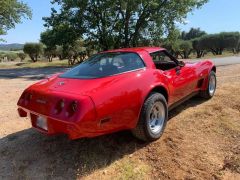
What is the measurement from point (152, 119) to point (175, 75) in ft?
3.52

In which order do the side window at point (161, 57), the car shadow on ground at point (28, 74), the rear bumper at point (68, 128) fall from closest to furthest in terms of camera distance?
the rear bumper at point (68, 128)
the side window at point (161, 57)
the car shadow on ground at point (28, 74)

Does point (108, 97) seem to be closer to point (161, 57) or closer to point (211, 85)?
point (161, 57)

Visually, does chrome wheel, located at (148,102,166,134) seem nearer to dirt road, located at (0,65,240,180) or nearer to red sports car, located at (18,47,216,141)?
red sports car, located at (18,47,216,141)

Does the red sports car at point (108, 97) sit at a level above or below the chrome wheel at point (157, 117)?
above

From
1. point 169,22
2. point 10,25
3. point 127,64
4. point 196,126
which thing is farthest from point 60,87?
point 10,25

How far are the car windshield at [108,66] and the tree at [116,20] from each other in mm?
16562

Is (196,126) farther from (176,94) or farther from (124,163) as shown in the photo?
(124,163)

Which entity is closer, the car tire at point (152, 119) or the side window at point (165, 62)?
the car tire at point (152, 119)

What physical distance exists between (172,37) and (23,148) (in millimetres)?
20843

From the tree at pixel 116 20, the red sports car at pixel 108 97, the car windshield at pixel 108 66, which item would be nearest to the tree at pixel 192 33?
the tree at pixel 116 20

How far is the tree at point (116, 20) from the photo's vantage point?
2099 centimetres

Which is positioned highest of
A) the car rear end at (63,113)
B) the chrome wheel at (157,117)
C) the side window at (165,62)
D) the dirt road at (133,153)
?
the side window at (165,62)

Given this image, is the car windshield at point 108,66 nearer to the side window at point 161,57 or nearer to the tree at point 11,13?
the side window at point 161,57

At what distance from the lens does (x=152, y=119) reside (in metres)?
4.46
